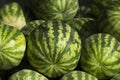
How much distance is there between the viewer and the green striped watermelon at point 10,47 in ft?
9.97

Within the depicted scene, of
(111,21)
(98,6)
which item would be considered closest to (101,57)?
(111,21)

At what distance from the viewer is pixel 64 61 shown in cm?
309

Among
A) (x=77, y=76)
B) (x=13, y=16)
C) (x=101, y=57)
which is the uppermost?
(x=13, y=16)

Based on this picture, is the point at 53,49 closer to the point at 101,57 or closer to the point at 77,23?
the point at 101,57

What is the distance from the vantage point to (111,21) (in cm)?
362

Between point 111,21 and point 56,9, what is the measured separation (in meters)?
0.75

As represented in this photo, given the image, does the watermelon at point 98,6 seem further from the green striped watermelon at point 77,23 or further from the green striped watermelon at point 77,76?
the green striped watermelon at point 77,76

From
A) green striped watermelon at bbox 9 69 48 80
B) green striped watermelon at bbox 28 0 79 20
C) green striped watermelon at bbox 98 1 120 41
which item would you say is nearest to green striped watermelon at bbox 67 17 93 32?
green striped watermelon at bbox 28 0 79 20

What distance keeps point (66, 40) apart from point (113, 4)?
1.02 meters

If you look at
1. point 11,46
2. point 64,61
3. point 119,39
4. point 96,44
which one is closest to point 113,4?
point 119,39

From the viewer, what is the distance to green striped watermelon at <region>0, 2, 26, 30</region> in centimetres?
399

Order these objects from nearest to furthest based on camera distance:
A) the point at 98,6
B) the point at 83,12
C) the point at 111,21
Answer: the point at 111,21
the point at 98,6
the point at 83,12

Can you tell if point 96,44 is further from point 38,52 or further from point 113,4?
point 113,4

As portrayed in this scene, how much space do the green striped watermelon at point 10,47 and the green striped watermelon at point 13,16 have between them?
784 millimetres
